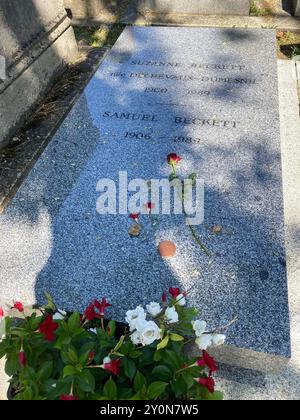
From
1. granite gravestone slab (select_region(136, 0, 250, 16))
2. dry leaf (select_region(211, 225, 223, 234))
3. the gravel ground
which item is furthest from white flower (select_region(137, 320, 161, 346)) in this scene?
granite gravestone slab (select_region(136, 0, 250, 16))

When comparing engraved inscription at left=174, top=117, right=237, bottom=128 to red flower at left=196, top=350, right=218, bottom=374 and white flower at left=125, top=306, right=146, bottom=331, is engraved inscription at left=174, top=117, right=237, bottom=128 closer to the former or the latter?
white flower at left=125, top=306, right=146, bottom=331

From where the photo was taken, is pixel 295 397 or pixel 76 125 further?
pixel 76 125

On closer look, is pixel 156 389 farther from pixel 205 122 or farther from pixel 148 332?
pixel 205 122

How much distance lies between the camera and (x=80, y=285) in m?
1.96

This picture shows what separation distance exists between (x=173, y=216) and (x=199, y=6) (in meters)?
4.10

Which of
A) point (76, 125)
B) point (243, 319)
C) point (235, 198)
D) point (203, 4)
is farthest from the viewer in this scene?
point (203, 4)

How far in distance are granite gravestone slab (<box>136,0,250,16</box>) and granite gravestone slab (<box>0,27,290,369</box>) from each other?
1.79 meters

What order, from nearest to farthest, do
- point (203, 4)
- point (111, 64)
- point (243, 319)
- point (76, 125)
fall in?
point (243, 319), point (76, 125), point (111, 64), point (203, 4)

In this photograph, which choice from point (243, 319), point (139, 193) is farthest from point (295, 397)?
point (139, 193)

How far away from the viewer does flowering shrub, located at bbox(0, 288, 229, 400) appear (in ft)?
4.24

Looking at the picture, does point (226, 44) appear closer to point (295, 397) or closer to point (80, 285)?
point (80, 285)

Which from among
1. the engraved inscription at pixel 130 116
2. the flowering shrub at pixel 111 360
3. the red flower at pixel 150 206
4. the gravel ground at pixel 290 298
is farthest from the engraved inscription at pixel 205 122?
the flowering shrub at pixel 111 360

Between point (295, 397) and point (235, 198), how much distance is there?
1.15 m

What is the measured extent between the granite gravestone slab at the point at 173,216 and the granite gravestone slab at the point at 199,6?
1795mm
